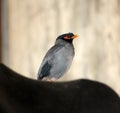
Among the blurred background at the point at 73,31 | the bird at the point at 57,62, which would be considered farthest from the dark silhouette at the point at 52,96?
the blurred background at the point at 73,31

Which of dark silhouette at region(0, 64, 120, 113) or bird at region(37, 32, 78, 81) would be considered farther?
bird at region(37, 32, 78, 81)

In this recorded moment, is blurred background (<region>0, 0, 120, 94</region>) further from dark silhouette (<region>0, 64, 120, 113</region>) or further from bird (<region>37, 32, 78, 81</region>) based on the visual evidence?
dark silhouette (<region>0, 64, 120, 113</region>)

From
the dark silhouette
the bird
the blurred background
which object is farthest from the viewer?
the blurred background

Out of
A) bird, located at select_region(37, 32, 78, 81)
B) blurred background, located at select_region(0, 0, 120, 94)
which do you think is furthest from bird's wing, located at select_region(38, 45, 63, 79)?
Answer: blurred background, located at select_region(0, 0, 120, 94)

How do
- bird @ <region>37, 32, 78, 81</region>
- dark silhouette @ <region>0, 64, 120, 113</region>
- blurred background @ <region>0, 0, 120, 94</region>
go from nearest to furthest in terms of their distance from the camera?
dark silhouette @ <region>0, 64, 120, 113</region>, bird @ <region>37, 32, 78, 81</region>, blurred background @ <region>0, 0, 120, 94</region>

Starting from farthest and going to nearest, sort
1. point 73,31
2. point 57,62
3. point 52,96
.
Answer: point 73,31, point 57,62, point 52,96

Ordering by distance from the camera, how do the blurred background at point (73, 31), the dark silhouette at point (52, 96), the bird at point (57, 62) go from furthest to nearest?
the blurred background at point (73, 31) → the bird at point (57, 62) → the dark silhouette at point (52, 96)

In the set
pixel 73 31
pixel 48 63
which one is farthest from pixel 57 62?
pixel 73 31

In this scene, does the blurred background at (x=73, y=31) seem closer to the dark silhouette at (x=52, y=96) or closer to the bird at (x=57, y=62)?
the bird at (x=57, y=62)

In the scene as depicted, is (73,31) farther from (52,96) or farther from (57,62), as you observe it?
(52,96)
